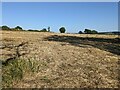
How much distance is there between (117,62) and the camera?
1072 centimetres

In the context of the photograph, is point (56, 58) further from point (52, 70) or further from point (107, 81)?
point (107, 81)

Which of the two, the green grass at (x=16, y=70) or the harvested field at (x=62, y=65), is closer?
the harvested field at (x=62, y=65)

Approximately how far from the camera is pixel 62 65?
10.5 meters

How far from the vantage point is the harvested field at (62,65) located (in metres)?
9.04

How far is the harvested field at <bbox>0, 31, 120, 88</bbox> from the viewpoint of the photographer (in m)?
9.04

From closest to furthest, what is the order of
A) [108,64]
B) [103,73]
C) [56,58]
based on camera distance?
1. [103,73]
2. [108,64]
3. [56,58]

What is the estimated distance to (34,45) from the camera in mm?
13320

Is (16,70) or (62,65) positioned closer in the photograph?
(16,70)

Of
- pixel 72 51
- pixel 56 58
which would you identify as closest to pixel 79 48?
pixel 72 51

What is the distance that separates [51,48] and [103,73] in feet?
11.7

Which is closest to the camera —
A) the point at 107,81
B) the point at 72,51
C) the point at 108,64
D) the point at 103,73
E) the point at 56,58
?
the point at 107,81

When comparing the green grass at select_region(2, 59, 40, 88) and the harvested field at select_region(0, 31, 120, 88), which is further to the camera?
the green grass at select_region(2, 59, 40, 88)

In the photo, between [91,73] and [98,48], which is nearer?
[91,73]

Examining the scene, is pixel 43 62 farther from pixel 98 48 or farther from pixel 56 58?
pixel 98 48
